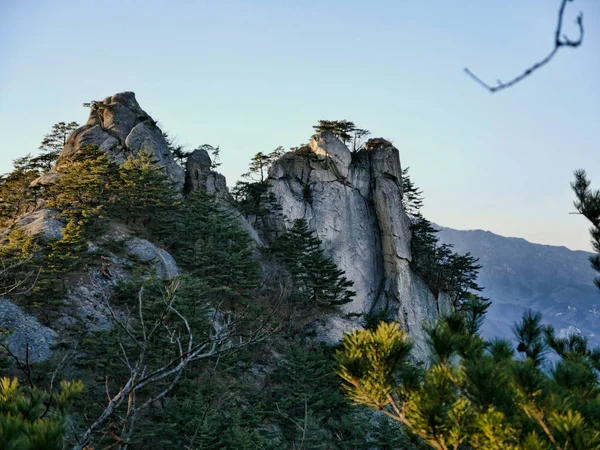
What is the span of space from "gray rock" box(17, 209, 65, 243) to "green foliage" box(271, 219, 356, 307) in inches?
538

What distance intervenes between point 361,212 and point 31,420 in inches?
1348

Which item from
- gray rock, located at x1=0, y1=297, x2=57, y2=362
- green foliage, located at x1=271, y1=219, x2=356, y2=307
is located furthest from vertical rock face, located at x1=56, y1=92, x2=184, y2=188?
gray rock, located at x1=0, y1=297, x2=57, y2=362

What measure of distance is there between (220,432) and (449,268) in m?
28.6

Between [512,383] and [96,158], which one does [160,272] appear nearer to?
[96,158]

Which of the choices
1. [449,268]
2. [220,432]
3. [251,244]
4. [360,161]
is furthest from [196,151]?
[220,432]

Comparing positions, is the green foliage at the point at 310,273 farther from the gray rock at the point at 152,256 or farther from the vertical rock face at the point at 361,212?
the gray rock at the point at 152,256

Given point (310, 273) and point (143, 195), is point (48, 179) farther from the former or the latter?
point (310, 273)

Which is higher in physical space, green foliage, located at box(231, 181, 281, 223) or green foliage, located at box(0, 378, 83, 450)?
green foliage, located at box(231, 181, 281, 223)

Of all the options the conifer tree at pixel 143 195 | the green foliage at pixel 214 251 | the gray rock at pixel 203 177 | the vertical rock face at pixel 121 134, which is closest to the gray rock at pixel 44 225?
the conifer tree at pixel 143 195

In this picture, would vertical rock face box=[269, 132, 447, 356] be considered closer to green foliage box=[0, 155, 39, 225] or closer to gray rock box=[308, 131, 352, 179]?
gray rock box=[308, 131, 352, 179]

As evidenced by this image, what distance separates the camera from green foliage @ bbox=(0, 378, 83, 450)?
1.97 metres

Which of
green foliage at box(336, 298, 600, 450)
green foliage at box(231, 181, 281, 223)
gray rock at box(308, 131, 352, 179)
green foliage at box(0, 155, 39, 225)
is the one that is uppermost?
gray rock at box(308, 131, 352, 179)

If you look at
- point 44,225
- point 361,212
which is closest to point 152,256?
point 44,225

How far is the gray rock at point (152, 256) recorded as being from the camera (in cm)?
2041
